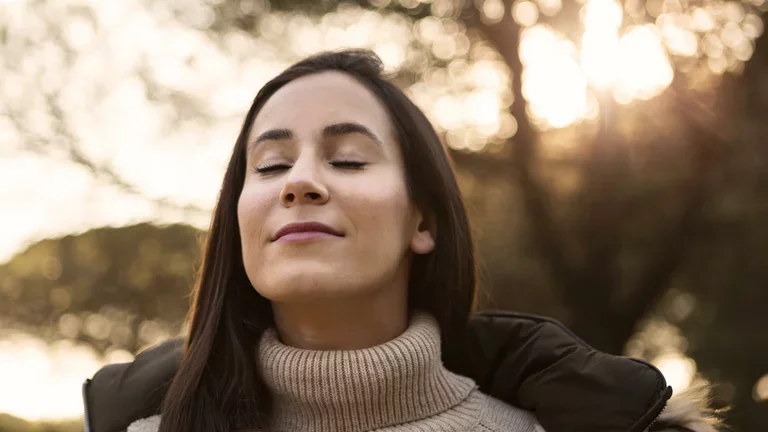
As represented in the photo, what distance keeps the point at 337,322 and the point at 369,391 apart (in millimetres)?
235

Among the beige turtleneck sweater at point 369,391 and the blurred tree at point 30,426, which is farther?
the blurred tree at point 30,426

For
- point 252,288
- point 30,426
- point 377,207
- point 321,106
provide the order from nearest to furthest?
point 377,207 < point 321,106 < point 252,288 < point 30,426

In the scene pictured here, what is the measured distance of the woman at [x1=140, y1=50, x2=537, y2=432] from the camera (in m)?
2.02

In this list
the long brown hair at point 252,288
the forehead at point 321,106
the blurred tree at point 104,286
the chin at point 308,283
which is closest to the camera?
the chin at point 308,283

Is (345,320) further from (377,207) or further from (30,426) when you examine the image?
(30,426)

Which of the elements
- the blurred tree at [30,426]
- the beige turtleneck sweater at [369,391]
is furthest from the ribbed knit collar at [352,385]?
the blurred tree at [30,426]

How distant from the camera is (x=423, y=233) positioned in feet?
8.02

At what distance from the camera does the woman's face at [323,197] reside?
2010mm

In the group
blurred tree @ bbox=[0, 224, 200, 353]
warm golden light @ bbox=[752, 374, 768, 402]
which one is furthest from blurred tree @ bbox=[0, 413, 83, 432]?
warm golden light @ bbox=[752, 374, 768, 402]

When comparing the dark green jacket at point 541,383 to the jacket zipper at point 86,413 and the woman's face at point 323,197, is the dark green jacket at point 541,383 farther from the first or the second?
the woman's face at point 323,197

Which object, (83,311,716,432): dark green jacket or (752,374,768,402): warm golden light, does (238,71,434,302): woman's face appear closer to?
(83,311,716,432): dark green jacket

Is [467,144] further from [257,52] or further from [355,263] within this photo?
[355,263]

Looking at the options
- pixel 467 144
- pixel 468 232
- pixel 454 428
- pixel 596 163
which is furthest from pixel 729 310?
pixel 454 428

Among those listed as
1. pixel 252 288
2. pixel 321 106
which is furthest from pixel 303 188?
pixel 252 288
